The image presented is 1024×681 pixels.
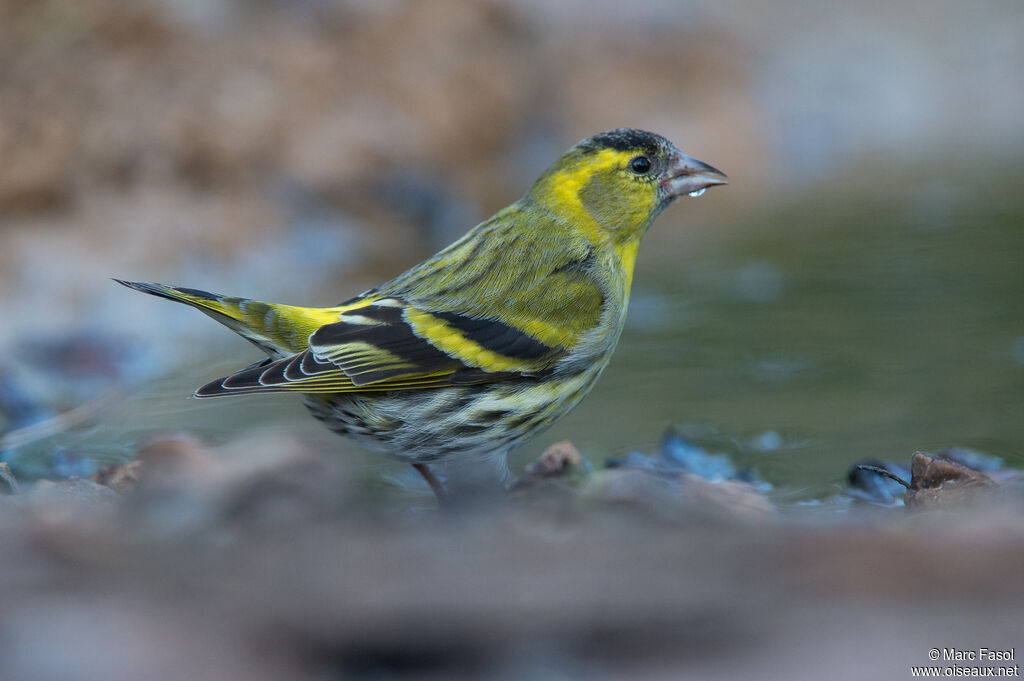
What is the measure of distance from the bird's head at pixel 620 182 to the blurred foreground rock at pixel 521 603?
261 centimetres

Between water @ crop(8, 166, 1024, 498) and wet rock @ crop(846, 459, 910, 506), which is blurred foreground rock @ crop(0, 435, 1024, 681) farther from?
water @ crop(8, 166, 1024, 498)

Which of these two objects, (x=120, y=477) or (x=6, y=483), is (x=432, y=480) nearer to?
(x=120, y=477)

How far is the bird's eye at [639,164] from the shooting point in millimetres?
4758

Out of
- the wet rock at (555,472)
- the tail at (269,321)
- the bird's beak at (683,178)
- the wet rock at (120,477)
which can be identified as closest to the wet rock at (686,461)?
the wet rock at (555,472)

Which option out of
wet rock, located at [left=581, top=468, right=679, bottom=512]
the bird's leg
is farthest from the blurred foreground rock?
the bird's leg

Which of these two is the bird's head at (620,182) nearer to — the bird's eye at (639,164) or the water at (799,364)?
the bird's eye at (639,164)

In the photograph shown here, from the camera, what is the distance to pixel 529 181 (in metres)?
9.93

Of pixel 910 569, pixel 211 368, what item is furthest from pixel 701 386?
pixel 910 569

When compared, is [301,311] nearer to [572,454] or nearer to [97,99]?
[572,454]

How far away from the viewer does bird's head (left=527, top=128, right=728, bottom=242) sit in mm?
4727

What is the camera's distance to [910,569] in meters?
2.01

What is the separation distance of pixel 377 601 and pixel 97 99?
6801 millimetres

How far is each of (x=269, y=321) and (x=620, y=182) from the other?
62.3 inches

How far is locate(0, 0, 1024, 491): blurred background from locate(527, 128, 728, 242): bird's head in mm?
912
